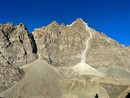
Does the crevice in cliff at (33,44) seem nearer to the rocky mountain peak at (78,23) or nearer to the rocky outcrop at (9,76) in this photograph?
the rocky mountain peak at (78,23)

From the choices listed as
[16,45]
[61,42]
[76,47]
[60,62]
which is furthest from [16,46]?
[76,47]

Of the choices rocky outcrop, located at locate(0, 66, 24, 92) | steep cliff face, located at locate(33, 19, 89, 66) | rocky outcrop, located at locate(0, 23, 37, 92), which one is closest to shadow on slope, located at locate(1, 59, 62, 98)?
rocky outcrop, located at locate(0, 66, 24, 92)

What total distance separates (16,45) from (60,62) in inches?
1082

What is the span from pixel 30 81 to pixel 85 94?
25011 millimetres

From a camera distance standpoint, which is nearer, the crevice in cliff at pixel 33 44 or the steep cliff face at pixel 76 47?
the steep cliff face at pixel 76 47

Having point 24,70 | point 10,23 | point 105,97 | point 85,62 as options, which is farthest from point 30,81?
point 10,23

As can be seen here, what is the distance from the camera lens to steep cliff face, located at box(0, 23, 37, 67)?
520 ft

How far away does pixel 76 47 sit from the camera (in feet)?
587

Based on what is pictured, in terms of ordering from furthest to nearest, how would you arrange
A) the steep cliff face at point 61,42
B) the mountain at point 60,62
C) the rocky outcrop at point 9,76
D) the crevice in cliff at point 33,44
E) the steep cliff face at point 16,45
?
the steep cliff face at point 61,42
the crevice in cliff at point 33,44
the steep cliff face at point 16,45
the rocky outcrop at point 9,76
the mountain at point 60,62

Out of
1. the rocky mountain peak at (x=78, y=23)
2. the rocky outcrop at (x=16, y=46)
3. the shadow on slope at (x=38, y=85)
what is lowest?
the shadow on slope at (x=38, y=85)

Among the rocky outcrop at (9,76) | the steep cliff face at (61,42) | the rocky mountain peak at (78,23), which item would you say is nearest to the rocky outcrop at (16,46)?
the steep cliff face at (61,42)

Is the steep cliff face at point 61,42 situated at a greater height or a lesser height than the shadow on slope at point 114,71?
greater

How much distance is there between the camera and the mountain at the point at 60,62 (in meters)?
105

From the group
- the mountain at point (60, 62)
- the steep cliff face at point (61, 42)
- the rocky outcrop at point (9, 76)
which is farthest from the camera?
the steep cliff face at point (61, 42)
